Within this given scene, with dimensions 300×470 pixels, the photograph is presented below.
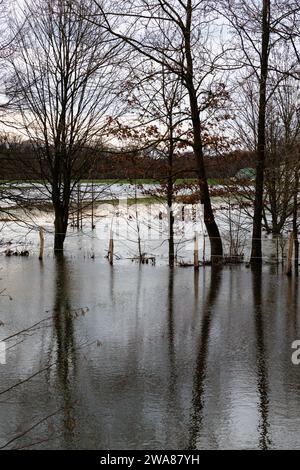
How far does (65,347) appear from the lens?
885 centimetres

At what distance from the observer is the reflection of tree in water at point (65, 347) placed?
20.8ft

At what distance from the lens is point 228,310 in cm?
1177

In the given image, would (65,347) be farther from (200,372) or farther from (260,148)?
(260,148)

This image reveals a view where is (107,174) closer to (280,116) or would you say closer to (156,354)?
(280,116)

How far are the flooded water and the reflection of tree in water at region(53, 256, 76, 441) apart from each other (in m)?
0.02

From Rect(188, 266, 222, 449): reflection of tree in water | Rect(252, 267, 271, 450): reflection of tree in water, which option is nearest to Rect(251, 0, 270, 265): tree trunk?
Rect(188, 266, 222, 449): reflection of tree in water

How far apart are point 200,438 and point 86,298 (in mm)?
7426

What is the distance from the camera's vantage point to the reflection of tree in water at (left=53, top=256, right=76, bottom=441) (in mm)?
6332

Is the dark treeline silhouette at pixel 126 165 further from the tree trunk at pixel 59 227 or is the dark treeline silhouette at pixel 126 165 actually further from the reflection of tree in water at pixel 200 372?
the reflection of tree in water at pixel 200 372

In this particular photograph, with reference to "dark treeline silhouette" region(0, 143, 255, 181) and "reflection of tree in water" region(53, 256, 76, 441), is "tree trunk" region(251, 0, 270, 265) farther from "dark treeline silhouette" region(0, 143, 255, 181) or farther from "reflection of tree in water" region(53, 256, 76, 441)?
"reflection of tree in water" region(53, 256, 76, 441)

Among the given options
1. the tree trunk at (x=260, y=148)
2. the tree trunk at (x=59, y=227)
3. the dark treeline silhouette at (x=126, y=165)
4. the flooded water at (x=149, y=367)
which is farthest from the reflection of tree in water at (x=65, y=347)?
the tree trunk at (x=59, y=227)

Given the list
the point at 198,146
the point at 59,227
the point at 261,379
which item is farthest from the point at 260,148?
the point at 261,379

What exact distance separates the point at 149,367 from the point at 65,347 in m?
1.54

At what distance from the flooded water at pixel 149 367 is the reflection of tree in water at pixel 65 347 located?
0.02 m
